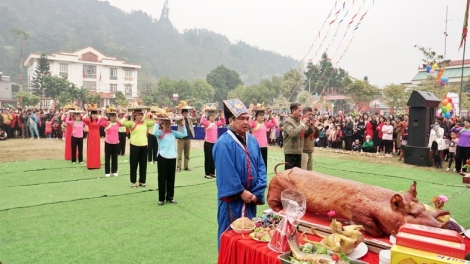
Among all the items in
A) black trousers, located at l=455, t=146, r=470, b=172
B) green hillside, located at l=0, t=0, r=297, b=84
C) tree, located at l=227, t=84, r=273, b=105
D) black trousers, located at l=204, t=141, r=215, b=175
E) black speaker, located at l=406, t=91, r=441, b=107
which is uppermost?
green hillside, located at l=0, t=0, r=297, b=84

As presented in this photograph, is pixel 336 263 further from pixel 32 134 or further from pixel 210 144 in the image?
A: pixel 32 134

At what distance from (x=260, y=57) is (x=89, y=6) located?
8649 centimetres

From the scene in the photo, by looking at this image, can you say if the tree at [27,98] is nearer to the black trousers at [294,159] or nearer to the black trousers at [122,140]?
the black trousers at [122,140]

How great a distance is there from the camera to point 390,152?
14852mm

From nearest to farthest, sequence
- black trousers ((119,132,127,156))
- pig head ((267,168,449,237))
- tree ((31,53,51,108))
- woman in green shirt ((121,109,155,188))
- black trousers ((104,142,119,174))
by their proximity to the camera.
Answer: pig head ((267,168,449,237)) < woman in green shirt ((121,109,155,188)) < black trousers ((104,142,119,174)) < black trousers ((119,132,127,156)) < tree ((31,53,51,108))

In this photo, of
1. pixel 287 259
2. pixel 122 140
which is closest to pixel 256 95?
pixel 122 140

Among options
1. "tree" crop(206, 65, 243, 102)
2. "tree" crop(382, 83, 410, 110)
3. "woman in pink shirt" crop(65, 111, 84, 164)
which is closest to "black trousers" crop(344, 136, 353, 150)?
"woman in pink shirt" crop(65, 111, 84, 164)

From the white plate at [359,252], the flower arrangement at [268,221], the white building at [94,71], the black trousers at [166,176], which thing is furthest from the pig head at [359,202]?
the white building at [94,71]

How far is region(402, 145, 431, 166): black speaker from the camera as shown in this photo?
1164 centimetres

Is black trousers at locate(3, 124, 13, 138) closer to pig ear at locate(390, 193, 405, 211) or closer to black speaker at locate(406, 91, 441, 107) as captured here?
black speaker at locate(406, 91, 441, 107)

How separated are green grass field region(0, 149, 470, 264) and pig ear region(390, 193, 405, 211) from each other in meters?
2.34

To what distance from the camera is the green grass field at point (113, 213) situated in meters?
4.27

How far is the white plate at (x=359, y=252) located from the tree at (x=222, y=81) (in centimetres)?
7658

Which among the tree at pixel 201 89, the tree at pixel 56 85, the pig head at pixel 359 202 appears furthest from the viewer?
the tree at pixel 201 89
